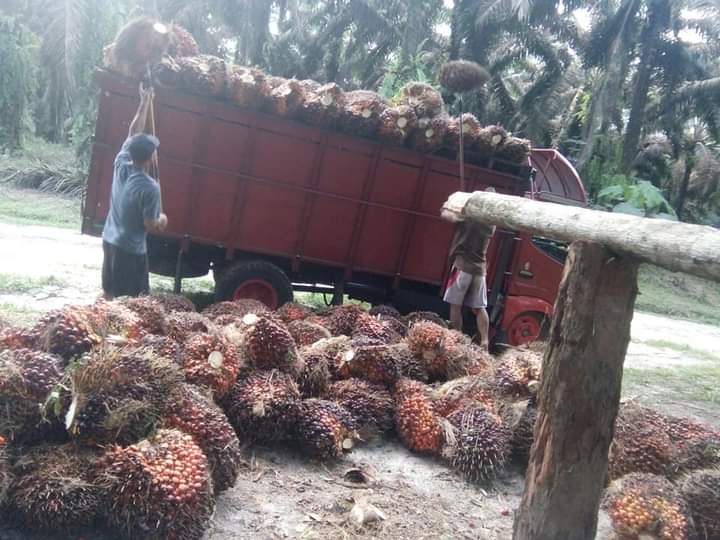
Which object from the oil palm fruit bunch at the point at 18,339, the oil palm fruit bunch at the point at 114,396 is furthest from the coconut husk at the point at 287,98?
the oil palm fruit bunch at the point at 114,396

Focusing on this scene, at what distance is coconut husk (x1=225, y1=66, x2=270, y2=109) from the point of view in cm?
Answer: 634

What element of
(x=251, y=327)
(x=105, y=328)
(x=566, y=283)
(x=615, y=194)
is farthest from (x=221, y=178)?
(x=615, y=194)

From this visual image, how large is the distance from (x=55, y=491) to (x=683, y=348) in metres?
10.4

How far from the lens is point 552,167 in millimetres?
8219

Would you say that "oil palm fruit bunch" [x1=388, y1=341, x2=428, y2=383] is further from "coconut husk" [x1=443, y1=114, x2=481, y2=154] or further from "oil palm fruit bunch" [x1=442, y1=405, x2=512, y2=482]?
"coconut husk" [x1=443, y1=114, x2=481, y2=154]

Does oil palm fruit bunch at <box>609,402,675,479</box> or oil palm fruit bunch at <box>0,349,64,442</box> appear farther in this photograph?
oil palm fruit bunch at <box>609,402,675,479</box>

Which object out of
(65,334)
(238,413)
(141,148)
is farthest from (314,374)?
(141,148)

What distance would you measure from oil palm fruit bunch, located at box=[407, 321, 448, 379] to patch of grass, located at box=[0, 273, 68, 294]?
4.54 metres

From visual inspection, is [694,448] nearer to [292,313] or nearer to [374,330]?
[374,330]

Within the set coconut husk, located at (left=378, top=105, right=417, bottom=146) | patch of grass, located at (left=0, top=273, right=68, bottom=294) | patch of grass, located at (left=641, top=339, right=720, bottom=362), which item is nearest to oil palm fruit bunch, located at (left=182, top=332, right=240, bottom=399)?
coconut husk, located at (left=378, top=105, right=417, bottom=146)

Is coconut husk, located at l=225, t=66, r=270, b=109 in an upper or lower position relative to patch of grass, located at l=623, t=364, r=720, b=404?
upper

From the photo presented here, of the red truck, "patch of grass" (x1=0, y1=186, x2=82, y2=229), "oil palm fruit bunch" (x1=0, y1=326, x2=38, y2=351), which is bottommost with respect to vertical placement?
"patch of grass" (x1=0, y1=186, x2=82, y2=229)

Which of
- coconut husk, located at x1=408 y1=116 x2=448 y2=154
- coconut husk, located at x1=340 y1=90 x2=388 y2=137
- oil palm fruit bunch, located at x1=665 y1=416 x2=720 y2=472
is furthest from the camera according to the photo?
coconut husk, located at x1=408 y1=116 x2=448 y2=154

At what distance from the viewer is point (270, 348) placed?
3.87 m
